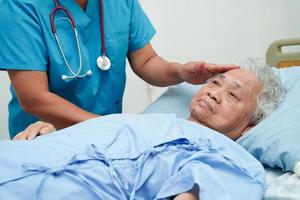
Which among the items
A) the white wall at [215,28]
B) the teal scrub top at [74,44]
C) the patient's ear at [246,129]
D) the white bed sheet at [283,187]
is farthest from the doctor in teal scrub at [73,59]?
the white wall at [215,28]

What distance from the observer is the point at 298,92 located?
1.60 metres

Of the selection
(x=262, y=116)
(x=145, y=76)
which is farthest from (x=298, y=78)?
(x=145, y=76)

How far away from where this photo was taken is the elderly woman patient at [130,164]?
990 mm

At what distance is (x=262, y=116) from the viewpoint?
1.53m

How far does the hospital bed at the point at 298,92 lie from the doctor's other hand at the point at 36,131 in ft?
1.85

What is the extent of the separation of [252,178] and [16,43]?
0.85 m

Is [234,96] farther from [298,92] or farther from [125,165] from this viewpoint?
[125,165]

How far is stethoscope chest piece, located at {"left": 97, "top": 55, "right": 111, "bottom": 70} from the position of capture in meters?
1.49

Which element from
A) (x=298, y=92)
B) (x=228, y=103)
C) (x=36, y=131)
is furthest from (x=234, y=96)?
(x=36, y=131)

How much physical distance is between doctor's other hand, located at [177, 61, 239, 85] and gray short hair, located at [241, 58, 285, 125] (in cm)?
9

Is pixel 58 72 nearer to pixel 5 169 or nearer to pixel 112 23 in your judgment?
pixel 112 23

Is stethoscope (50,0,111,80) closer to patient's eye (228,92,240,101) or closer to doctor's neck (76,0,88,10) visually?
doctor's neck (76,0,88,10)

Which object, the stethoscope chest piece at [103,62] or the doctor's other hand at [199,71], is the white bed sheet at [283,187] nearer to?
the doctor's other hand at [199,71]

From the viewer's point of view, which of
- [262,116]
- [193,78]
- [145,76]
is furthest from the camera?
[145,76]
